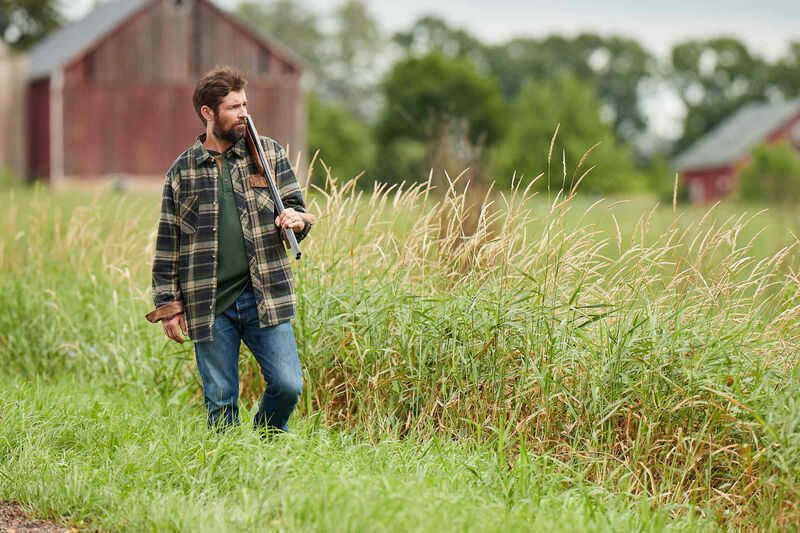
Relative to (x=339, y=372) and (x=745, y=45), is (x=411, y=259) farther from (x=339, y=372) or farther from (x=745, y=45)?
(x=745, y=45)

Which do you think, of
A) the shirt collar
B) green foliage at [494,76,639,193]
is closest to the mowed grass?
the shirt collar

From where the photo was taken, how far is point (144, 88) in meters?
30.0

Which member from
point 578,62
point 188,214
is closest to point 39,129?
point 188,214

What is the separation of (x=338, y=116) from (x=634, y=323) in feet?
160

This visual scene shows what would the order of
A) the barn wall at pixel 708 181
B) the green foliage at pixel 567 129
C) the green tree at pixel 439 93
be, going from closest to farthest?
the green foliage at pixel 567 129, the green tree at pixel 439 93, the barn wall at pixel 708 181

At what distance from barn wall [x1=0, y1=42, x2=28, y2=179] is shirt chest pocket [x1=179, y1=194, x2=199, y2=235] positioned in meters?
30.5

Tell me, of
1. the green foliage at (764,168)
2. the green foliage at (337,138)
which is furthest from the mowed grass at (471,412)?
the green foliage at (337,138)

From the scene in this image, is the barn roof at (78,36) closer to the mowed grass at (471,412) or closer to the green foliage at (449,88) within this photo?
the green foliage at (449,88)

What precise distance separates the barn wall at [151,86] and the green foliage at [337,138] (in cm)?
1855

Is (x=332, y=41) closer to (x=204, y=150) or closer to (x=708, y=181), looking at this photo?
(x=708, y=181)

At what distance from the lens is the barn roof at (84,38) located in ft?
96.9

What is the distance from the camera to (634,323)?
4.45 metres

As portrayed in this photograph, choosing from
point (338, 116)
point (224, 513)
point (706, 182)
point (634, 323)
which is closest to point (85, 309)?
point (224, 513)

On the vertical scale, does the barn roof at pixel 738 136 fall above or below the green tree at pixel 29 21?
below
